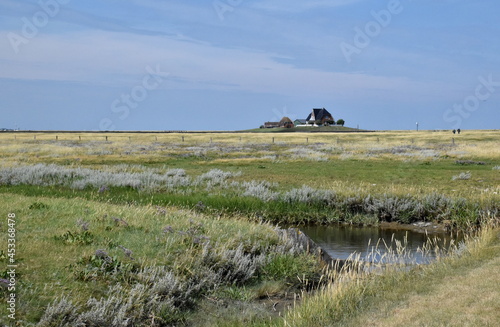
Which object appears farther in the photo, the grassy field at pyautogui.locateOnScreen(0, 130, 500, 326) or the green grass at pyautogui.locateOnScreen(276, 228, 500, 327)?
the grassy field at pyautogui.locateOnScreen(0, 130, 500, 326)

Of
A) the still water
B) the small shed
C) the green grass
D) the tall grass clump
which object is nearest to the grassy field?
the green grass

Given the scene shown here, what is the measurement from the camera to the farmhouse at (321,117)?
185625 millimetres

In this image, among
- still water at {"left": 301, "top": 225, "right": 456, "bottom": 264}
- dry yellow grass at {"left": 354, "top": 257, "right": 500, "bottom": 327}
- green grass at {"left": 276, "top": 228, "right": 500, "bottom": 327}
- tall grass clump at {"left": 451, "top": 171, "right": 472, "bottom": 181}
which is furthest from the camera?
tall grass clump at {"left": 451, "top": 171, "right": 472, "bottom": 181}

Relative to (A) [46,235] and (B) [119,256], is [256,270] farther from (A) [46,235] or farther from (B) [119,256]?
(A) [46,235]

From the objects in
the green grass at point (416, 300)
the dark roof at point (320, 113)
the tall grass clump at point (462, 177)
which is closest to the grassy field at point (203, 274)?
the green grass at point (416, 300)

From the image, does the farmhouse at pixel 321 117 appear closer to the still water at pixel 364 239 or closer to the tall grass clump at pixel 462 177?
the tall grass clump at pixel 462 177

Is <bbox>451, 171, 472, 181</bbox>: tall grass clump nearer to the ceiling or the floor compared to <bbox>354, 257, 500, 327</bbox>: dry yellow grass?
nearer to the ceiling

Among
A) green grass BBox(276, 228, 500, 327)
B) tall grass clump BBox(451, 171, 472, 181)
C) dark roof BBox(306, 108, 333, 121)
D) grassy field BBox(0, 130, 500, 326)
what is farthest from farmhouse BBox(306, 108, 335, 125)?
green grass BBox(276, 228, 500, 327)

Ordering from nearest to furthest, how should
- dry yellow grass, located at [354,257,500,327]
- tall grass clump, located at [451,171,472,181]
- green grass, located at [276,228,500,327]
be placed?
dry yellow grass, located at [354,257,500,327], green grass, located at [276,228,500,327], tall grass clump, located at [451,171,472,181]

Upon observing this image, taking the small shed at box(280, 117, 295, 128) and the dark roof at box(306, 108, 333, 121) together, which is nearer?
the dark roof at box(306, 108, 333, 121)

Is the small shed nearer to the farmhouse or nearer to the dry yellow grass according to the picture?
the farmhouse

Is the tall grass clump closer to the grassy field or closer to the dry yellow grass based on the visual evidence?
the grassy field

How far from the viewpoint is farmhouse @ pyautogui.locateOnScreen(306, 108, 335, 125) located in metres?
186

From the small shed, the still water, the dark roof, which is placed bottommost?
the still water
